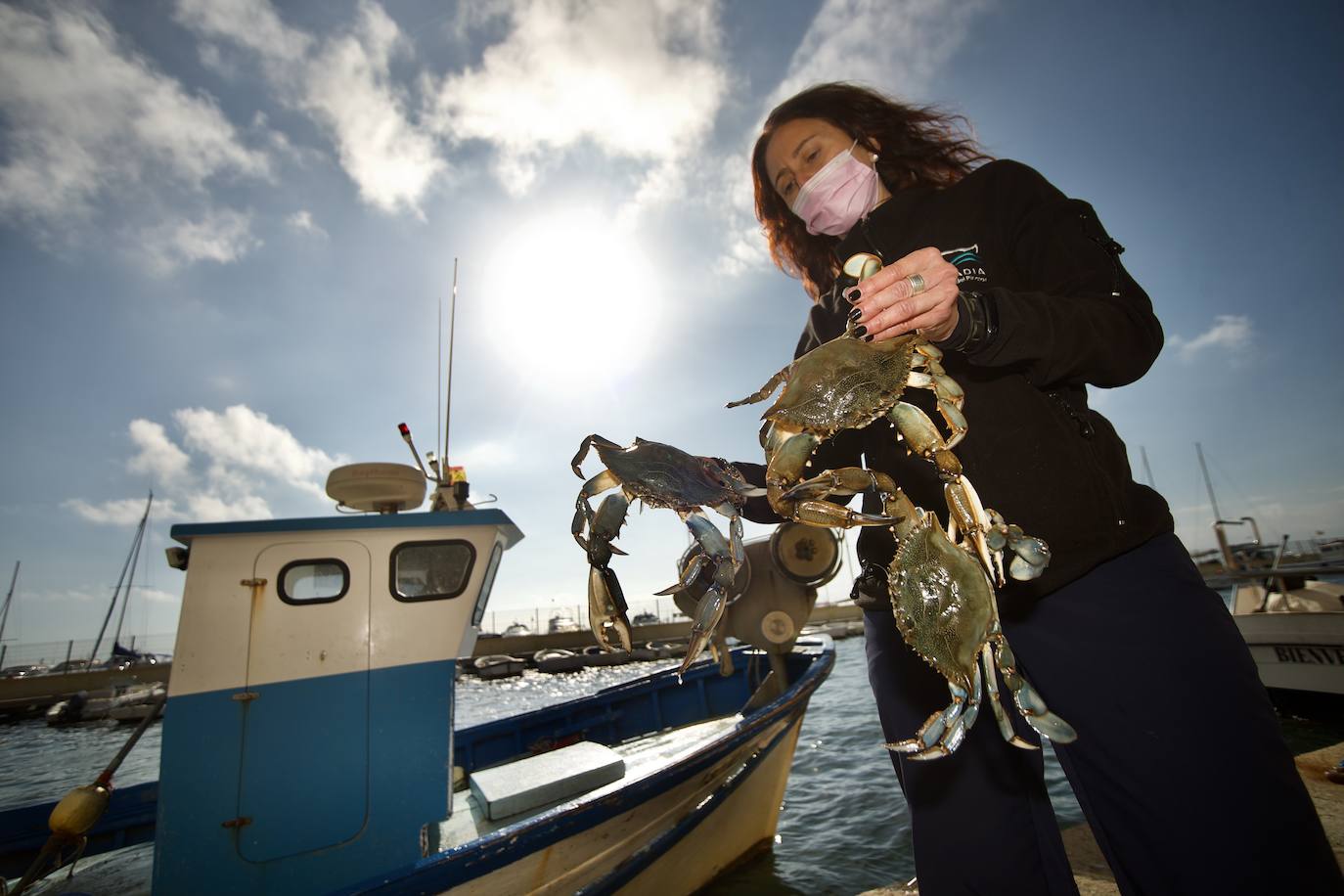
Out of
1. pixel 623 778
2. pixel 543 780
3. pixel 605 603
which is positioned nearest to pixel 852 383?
pixel 605 603

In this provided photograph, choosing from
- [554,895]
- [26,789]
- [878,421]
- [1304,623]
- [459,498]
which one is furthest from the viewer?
[26,789]

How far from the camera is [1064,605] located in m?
1.74

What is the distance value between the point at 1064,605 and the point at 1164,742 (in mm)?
406

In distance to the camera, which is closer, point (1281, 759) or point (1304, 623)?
point (1281, 759)

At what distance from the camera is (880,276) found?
57.2 inches

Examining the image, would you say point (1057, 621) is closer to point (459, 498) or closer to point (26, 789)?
point (459, 498)

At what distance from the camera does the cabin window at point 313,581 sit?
5.02 m

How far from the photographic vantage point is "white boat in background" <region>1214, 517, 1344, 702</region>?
10.1m

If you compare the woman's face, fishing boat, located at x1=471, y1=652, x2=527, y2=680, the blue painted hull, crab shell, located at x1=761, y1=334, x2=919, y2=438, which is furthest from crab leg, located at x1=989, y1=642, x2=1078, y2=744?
fishing boat, located at x1=471, y1=652, x2=527, y2=680

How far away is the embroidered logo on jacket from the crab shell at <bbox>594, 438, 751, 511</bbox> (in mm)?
1043

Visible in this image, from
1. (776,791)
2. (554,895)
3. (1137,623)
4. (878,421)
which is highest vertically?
(878,421)

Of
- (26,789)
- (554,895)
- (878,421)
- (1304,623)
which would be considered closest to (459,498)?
(554,895)

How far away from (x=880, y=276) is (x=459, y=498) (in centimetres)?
529

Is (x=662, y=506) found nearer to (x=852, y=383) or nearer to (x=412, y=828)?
(x=852, y=383)
